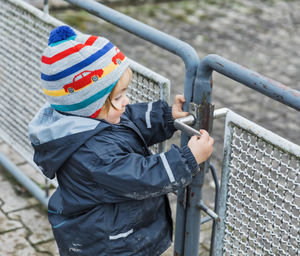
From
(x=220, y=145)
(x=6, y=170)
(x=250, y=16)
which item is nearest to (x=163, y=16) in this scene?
(x=250, y=16)

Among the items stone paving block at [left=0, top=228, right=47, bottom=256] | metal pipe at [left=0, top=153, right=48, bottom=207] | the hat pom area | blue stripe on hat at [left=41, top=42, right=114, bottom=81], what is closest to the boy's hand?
blue stripe on hat at [left=41, top=42, right=114, bottom=81]

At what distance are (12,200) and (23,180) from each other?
16cm

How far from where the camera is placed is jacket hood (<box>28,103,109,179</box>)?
2.16 meters

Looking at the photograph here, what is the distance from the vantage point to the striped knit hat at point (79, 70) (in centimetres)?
208

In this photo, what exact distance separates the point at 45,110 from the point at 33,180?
1.86 meters

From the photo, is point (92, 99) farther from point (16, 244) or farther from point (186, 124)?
point (16, 244)

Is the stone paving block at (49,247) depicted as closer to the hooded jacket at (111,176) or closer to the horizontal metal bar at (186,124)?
the hooded jacket at (111,176)

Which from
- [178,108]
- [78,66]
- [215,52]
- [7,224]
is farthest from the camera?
[215,52]

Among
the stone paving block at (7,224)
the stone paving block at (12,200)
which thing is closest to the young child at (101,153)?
the stone paving block at (7,224)

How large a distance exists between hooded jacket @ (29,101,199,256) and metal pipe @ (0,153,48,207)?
1302 millimetres

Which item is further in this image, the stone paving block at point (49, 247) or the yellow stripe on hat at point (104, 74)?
the stone paving block at point (49, 247)

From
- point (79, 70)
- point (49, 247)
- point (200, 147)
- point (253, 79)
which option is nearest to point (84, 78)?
point (79, 70)

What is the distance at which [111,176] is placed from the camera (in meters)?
2.09

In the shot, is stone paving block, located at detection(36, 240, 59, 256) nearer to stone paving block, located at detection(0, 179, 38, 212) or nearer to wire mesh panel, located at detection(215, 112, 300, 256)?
stone paving block, located at detection(0, 179, 38, 212)
